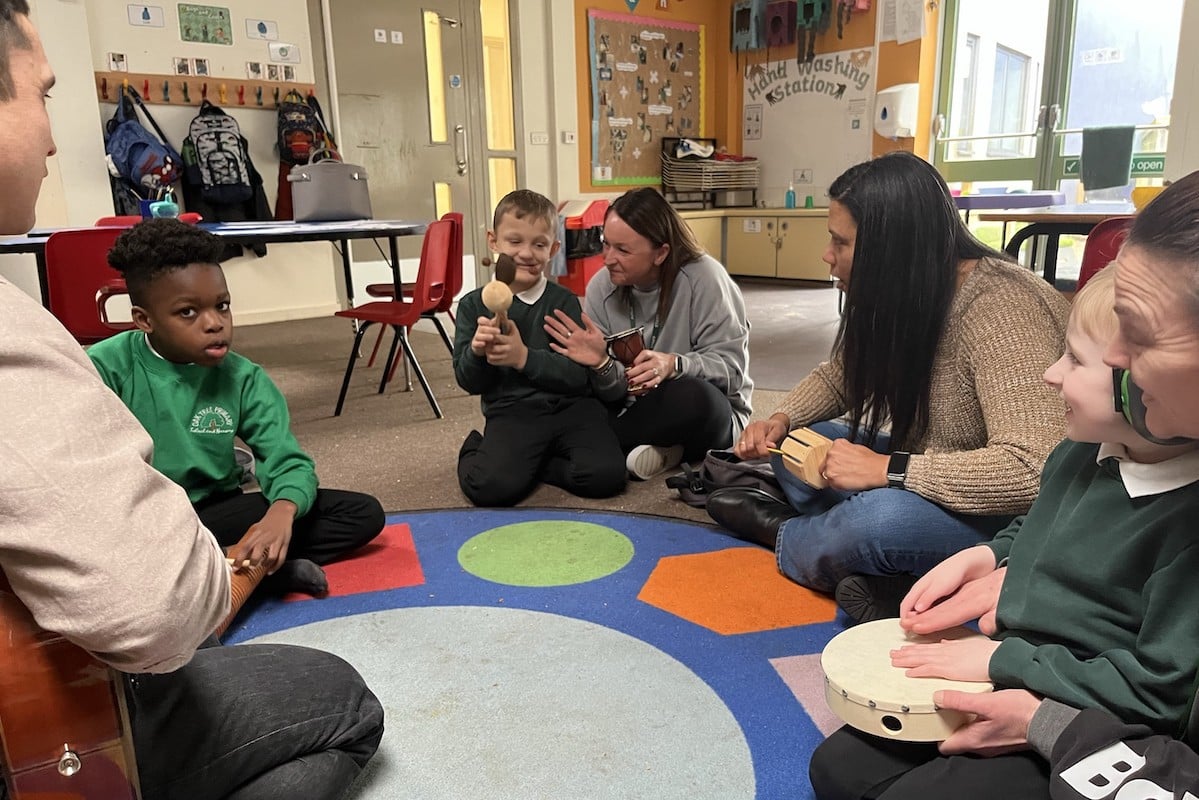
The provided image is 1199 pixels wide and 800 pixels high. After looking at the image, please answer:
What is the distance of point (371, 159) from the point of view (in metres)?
5.77

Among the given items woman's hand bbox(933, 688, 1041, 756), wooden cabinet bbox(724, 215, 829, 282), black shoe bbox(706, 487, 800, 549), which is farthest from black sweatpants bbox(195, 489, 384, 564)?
wooden cabinet bbox(724, 215, 829, 282)

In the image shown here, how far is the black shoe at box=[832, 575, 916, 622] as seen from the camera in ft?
4.85

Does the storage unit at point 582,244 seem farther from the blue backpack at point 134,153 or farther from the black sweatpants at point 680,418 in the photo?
the black sweatpants at point 680,418

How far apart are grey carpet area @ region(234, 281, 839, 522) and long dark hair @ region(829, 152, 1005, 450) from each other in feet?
2.31

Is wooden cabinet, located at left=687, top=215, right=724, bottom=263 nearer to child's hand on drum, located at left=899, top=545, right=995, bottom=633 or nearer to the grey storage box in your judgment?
the grey storage box

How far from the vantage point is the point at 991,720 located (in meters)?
0.84

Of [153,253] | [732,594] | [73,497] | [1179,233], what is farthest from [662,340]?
[73,497]

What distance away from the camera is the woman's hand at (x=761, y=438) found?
1.72m

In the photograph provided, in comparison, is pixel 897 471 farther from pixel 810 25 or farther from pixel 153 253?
pixel 810 25

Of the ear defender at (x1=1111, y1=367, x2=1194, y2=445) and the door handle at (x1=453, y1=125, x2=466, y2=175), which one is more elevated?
the door handle at (x1=453, y1=125, x2=466, y2=175)

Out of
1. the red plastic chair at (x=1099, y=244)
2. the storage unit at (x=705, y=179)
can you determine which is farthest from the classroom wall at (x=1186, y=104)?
the storage unit at (x=705, y=179)

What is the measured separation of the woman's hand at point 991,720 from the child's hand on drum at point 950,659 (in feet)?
0.13

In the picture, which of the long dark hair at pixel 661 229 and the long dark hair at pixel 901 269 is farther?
the long dark hair at pixel 661 229

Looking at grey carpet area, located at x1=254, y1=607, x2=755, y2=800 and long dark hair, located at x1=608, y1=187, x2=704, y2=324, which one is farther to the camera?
long dark hair, located at x1=608, y1=187, x2=704, y2=324
